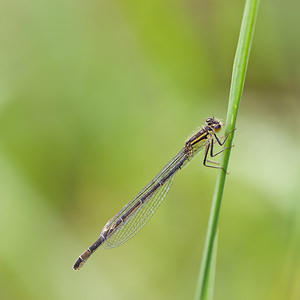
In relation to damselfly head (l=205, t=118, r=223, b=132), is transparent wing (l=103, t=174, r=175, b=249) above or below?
below

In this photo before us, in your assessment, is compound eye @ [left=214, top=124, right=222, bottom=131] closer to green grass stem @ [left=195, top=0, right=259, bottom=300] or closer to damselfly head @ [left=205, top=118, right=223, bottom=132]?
damselfly head @ [left=205, top=118, right=223, bottom=132]

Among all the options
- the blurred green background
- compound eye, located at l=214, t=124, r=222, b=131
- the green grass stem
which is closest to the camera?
the green grass stem

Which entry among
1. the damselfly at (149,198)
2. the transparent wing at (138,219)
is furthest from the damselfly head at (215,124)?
the transparent wing at (138,219)

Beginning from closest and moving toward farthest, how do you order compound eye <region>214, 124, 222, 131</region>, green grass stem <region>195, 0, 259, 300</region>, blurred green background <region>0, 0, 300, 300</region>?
1. green grass stem <region>195, 0, 259, 300</region>
2. compound eye <region>214, 124, 222, 131</region>
3. blurred green background <region>0, 0, 300, 300</region>

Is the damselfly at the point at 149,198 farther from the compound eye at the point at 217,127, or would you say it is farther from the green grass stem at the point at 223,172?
the green grass stem at the point at 223,172

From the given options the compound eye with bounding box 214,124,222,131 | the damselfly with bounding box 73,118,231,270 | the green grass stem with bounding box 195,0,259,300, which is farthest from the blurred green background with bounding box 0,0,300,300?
the green grass stem with bounding box 195,0,259,300

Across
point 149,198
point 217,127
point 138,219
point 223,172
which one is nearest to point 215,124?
point 217,127

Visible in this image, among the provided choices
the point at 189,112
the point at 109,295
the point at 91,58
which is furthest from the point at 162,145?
the point at 109,295
